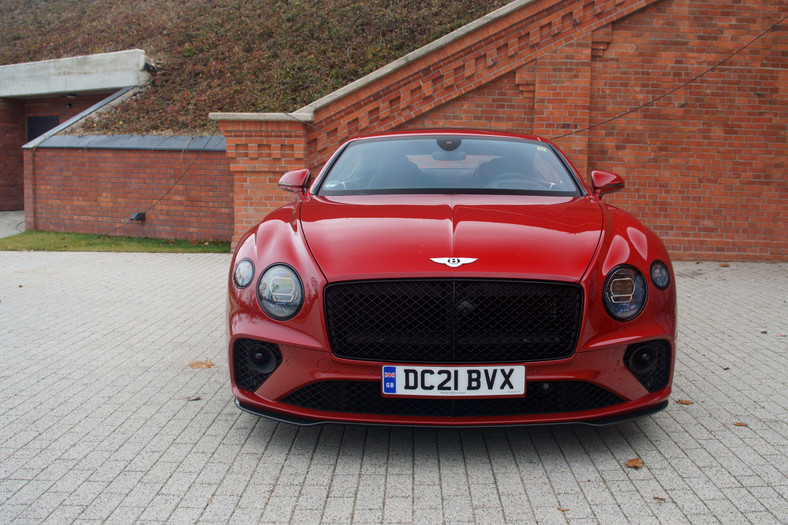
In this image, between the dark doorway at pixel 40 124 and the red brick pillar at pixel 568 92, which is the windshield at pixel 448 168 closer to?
the red brick pillar at pixel 568 92

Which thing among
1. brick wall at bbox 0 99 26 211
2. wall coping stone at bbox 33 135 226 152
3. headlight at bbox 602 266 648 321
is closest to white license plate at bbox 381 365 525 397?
headlight at bbox 602 266 648 321

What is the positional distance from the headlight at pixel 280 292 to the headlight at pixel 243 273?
89 millimetres

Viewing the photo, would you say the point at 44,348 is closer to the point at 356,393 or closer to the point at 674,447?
the point at 356,393

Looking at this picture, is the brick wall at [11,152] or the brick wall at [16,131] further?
the brick wall at [11,152]

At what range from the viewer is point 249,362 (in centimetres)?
322

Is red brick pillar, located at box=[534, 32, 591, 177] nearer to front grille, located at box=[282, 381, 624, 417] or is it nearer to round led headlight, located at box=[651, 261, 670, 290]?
round led headlight, located at box=[651, 261, 670, 290]

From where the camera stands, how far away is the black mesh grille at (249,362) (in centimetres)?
317

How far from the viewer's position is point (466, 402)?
3072 millimetres

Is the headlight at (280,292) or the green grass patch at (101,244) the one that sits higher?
the headlight at (280,292)

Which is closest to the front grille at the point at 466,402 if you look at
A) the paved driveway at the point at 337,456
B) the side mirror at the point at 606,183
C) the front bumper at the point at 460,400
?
the front bumper at the point at 460,400

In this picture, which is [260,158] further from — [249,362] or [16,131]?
[16,131]

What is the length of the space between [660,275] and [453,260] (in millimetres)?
1026

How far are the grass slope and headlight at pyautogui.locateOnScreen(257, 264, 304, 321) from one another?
33.8 feet

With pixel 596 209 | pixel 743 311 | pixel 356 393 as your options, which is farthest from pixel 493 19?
pixel 356 393
